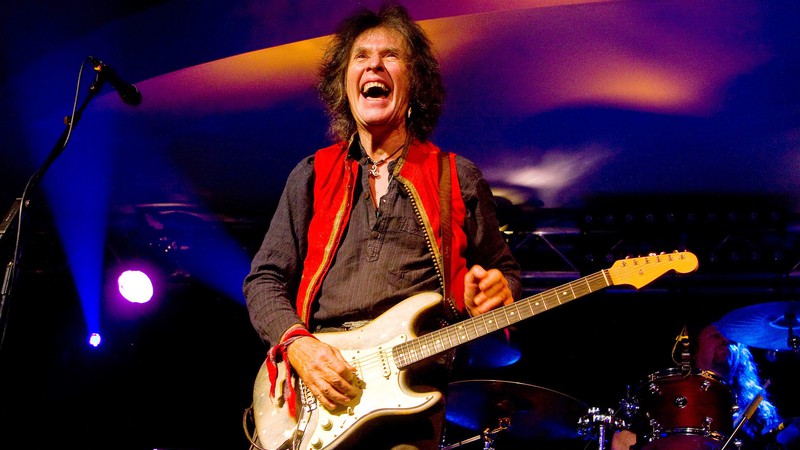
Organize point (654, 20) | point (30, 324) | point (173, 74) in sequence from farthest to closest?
point (30, 324), point (173, 74), point (654, 20)

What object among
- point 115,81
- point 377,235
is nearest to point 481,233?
point 377,235

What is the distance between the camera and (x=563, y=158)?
6820mm

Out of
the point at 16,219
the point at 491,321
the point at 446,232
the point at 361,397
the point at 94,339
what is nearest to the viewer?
the point at 361,397

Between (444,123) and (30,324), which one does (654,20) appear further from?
(30,324)

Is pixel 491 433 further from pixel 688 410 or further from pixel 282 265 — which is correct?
pixel 282 265

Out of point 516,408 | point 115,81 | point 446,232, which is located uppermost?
point 115,81

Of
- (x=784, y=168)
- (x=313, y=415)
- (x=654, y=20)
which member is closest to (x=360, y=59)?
(x=313, y=415)

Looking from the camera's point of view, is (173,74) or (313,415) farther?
(173,74)

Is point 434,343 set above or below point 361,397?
above

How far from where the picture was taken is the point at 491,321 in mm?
2463

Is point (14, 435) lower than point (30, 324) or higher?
lower

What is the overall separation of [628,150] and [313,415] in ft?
16.6

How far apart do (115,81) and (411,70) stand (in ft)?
4.55

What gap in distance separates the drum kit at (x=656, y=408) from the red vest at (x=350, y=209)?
2.31 metres
